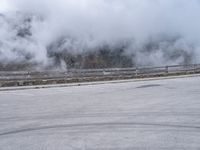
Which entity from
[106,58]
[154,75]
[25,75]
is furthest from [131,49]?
[25,75]

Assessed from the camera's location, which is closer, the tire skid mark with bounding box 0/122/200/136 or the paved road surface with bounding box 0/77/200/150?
the paved road surface with bounding box 0/77/200/150

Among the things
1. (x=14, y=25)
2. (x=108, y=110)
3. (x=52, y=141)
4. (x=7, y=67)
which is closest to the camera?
(x=52, y=141)

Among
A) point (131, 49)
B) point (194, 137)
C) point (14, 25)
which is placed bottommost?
point (194, 137)

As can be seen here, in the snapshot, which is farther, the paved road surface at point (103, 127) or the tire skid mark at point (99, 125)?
the tire skid mark at point (99, 125)

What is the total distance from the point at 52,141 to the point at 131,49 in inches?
1967

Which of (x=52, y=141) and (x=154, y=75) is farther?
(x=154, y=75)

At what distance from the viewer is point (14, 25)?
176ft

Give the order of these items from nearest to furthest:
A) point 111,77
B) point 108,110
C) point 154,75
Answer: point 108,110, point 111,77, point 154,75

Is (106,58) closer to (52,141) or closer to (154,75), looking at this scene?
(154,75)

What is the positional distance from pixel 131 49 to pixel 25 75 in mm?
28407

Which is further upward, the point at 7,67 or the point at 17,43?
the point at 17,43

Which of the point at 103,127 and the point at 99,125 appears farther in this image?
the point at 99,125

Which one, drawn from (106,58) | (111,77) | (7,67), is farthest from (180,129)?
(106,58)

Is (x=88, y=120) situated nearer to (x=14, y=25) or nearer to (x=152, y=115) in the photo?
(x=152, y=115)
